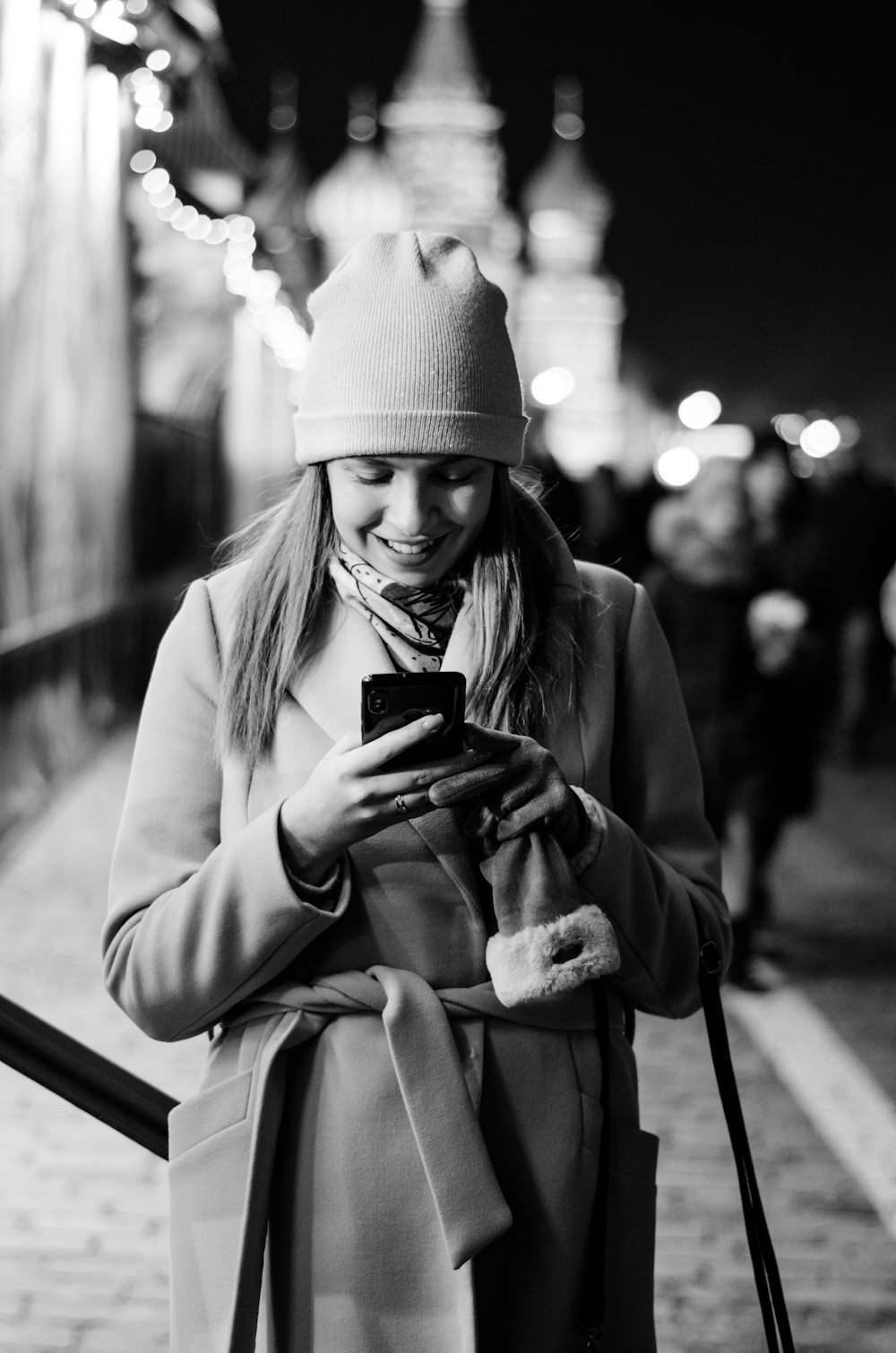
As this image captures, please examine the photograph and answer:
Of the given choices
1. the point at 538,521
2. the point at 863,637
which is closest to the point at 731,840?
the point at 863,637

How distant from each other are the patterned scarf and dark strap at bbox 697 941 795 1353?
0.50 m

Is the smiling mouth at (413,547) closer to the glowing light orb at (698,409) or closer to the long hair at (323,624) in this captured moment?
the long hair at (323,624)

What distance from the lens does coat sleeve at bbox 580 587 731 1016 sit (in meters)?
2.06

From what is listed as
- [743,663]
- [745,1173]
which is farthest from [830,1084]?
[745,1173]

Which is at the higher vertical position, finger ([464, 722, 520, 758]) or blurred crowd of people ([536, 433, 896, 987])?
finger ([464, 722, 520, 758])

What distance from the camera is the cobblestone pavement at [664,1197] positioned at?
383 centimetres

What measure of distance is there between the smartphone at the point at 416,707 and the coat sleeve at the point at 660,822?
378 millimetres

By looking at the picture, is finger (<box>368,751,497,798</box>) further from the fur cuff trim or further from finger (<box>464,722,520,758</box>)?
the fur cuff trim

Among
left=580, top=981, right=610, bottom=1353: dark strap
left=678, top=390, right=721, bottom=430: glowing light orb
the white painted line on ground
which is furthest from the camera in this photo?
left=678, top=390, right=721, bottom=430: glowing light orb

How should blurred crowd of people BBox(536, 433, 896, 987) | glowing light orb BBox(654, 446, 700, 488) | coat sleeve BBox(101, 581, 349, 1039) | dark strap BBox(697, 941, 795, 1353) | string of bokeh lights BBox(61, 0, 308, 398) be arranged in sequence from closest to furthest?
coat sleeve BBox(101, 581, 349, 1039), dark strap BBox(697, 941, 795, 1353), blurred crowd of people BBox(536, 433, 896, 987), string of bokeh lights BBox(61, 0, 308, 398), glowing light orb BBox(654, 446, 700, 488)

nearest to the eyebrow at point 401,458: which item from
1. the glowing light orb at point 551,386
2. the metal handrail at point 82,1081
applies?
the metal handrail at point 82,1081

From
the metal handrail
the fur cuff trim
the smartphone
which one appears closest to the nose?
the smartphone

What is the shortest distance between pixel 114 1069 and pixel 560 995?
627 millimetres

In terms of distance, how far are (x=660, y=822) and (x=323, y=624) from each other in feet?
1.66
